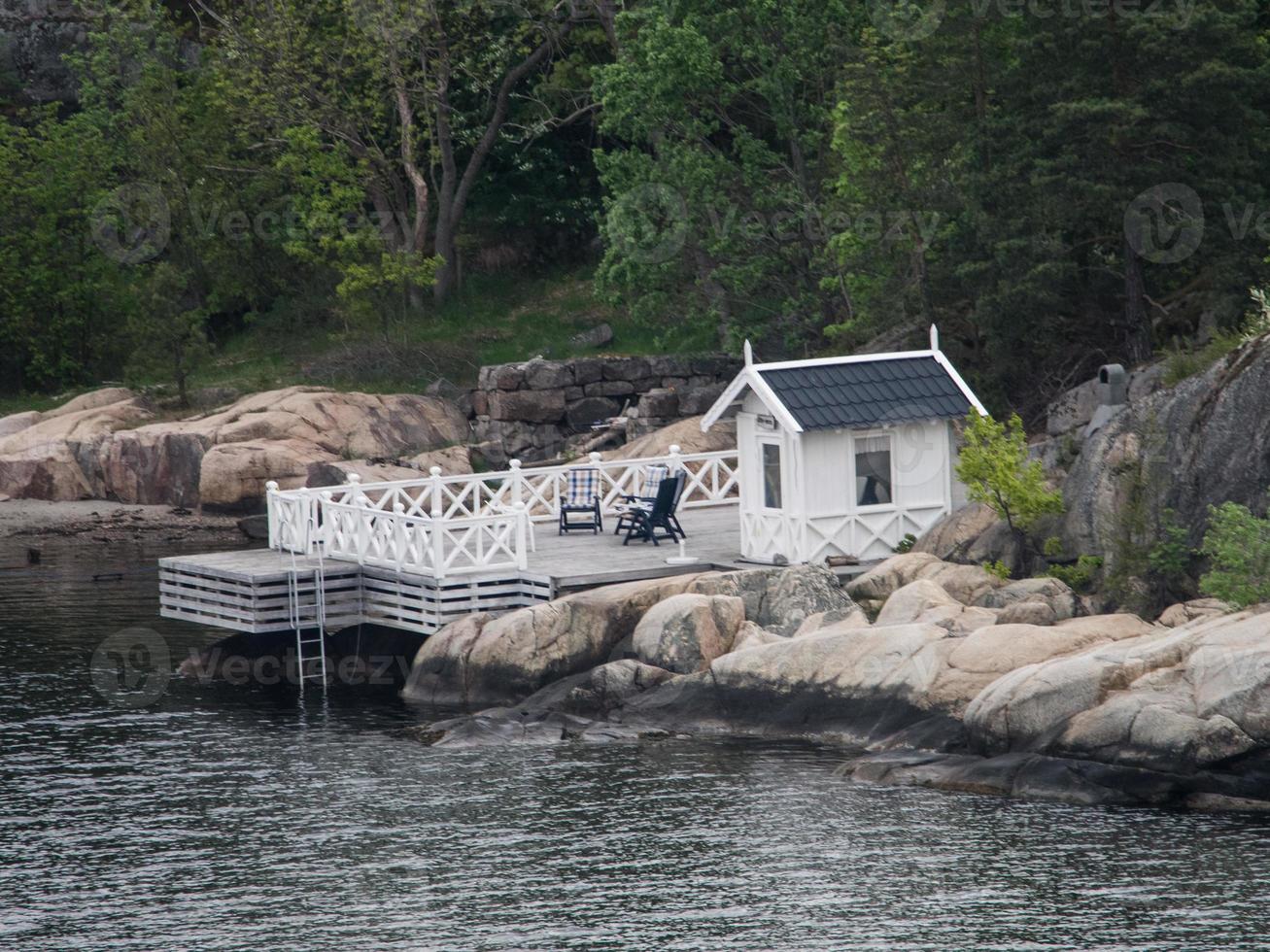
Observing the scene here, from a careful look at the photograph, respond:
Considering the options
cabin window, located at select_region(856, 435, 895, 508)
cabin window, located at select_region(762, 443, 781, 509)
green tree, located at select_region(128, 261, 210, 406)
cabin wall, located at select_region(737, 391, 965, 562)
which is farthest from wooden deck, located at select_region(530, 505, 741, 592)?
green tree, located at select_region(128, 261, 210, 406)

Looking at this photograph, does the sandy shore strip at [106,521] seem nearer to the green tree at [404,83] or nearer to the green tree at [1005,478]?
the green tree at [404,83]

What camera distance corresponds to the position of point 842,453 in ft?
84.3

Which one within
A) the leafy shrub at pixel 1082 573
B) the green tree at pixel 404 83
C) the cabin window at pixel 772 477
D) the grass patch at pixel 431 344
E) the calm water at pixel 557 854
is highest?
the green tree at pixel 404 83

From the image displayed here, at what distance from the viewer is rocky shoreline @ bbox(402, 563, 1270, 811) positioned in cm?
1886

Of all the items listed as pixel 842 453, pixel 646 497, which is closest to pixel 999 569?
pixel 842 453

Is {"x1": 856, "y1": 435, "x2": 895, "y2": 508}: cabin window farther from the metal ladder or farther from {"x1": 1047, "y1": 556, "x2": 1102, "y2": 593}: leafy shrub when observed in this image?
the metal ladder

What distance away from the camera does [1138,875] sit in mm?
16750

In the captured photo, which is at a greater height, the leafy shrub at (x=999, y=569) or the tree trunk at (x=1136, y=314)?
the tree trunk at (x=1136, y=314)

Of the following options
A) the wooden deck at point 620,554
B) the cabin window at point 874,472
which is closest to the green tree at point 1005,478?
the cabin window at point 874,472

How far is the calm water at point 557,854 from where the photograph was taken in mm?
16031

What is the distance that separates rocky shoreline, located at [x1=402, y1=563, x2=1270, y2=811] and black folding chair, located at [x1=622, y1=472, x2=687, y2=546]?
2.74 meters

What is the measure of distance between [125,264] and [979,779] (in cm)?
4124

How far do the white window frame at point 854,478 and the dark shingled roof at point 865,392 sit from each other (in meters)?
0.26

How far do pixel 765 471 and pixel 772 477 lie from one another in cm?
15
